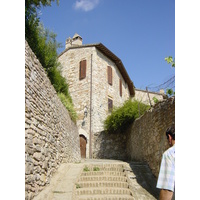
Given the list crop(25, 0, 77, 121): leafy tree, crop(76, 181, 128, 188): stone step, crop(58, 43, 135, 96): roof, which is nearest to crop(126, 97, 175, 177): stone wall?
crop(76, 181, 128, 188): stone step

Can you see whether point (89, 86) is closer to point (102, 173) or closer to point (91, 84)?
point (91, 84)

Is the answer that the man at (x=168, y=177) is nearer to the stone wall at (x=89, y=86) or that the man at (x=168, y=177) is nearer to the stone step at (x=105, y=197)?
the stone step at (x=105, y=197)

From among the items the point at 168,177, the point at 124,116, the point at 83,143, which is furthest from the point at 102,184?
the point at 83,143

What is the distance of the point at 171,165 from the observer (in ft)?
7.48

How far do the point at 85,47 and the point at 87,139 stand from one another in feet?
24.3

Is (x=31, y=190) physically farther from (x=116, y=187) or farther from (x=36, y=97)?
(x=116, y=187)

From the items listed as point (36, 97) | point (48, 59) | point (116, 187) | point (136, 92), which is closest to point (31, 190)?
point (36, 97)

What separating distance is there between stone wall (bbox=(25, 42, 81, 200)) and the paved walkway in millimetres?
190

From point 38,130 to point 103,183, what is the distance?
2.35 metres

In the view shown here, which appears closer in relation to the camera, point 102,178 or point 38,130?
point 38,130

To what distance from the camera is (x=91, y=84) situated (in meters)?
16.3

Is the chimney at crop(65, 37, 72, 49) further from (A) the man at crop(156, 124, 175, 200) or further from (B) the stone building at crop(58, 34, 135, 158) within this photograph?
(A) the man at crop(156, 124, 175, 200)

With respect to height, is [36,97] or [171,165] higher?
[36,97]

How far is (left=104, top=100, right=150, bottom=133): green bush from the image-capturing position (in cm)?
1267
